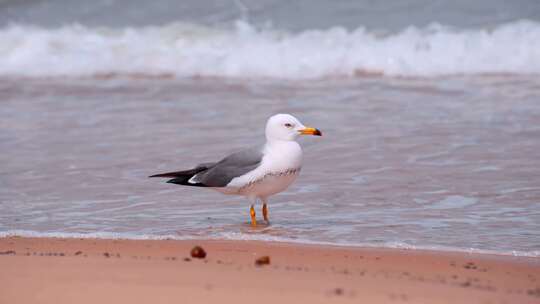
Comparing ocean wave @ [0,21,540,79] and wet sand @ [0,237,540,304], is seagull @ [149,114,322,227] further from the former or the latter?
ocean wave @ [0,21,540,79]

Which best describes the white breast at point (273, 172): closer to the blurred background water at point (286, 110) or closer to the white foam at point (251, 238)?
the blurred background water at point (286, 110)

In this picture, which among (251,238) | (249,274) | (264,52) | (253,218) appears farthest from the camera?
(264,52)

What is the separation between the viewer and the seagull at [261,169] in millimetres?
5641

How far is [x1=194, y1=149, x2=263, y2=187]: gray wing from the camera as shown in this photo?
5691mm

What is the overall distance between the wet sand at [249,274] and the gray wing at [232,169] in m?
0.66

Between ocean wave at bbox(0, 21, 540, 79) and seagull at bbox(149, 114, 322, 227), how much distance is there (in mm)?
5673

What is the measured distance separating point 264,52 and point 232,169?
6879 millimetres

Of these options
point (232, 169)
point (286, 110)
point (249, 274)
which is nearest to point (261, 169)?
point (232, 169)

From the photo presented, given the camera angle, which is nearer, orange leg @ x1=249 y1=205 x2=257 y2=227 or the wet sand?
the wet sand

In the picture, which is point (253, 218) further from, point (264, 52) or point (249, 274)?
point (264, 52)

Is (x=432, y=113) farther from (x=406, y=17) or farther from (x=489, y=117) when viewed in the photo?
(x=406, y=17)

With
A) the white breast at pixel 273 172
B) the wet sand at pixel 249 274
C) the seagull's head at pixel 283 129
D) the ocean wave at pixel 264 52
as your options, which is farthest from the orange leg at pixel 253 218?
the ocean wave at pixel 264 52

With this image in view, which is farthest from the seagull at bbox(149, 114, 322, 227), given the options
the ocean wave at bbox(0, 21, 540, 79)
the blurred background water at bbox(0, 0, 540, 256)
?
the ocean wave at bbox(0, 21, 540, 79)

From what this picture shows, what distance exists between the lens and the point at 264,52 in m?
12.5
